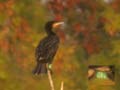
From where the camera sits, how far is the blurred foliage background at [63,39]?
3729 mm

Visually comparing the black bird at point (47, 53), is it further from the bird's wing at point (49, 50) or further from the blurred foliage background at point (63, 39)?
the blurred foliage background at point (63, 39)

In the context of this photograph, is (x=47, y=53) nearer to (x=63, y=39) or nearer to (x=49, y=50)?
(x=49, y=50)

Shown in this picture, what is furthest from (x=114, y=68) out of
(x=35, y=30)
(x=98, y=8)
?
(x=35, y=30)

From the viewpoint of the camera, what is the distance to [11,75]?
12.2 feet

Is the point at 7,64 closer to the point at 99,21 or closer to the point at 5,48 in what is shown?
the point at 5,48

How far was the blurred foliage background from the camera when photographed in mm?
3729

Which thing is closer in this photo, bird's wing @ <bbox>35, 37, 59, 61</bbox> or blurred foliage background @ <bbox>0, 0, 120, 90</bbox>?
bird's wing @ <bbox>35, 37, 59, 61</bbox>

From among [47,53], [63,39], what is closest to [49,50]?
[47,53]

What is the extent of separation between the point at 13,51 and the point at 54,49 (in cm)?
116

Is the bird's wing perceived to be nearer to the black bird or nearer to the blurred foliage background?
the black bird

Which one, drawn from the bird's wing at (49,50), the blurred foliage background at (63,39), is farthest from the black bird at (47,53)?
the blurred foliage background at (63,39)

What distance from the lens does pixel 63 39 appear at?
12.5ft

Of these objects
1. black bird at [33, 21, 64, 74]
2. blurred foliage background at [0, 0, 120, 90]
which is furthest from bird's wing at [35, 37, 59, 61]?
blurred foliage background at [0, 0, 120, 90]

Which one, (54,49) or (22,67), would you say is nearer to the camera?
(54,49)
